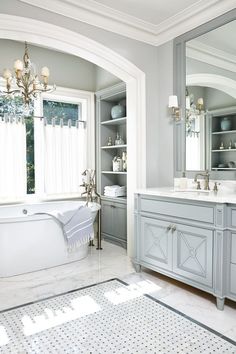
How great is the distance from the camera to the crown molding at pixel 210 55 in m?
2.98

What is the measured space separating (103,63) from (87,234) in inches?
84.7

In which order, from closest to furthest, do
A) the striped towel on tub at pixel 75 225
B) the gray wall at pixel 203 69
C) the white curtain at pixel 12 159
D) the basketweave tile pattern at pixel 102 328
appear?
the basketweave tile pattern at pixel 102 328
the gray wall at pixel 203 69
the striped towel on tub at pixel 75 225
the white curtain at pixel 12 159

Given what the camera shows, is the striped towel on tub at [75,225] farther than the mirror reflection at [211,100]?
Yes

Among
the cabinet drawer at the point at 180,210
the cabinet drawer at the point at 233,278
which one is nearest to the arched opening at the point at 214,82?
the cabinet drawer at the point at 180,210

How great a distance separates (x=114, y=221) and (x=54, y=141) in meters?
1.59

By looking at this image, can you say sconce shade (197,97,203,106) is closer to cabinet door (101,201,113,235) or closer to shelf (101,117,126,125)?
shelf (101,117,126,125)

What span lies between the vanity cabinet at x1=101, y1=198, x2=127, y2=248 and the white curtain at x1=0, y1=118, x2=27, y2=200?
1298 mm

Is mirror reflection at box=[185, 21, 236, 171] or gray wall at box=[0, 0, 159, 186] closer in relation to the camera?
mirror reflection at box=[185, 21, 236, 171]

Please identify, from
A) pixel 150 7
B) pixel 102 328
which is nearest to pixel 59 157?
pixel 150 7

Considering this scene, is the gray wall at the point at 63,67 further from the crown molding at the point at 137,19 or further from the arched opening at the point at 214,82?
the arched opening at the point at 214,82

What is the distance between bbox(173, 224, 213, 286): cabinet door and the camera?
254cm

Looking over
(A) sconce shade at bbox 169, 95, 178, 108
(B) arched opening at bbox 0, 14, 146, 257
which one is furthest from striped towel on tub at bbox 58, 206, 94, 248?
(A) sconce shade at bbox 169, 95, 178, 108

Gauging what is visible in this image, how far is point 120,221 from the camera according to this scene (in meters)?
4.43

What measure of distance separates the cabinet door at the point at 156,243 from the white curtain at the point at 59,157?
193 cm
